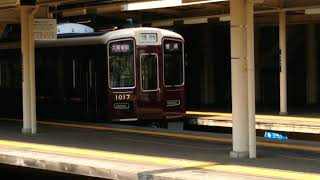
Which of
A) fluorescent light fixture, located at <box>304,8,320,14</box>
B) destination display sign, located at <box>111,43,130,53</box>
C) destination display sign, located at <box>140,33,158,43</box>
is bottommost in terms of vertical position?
destination display sign, located at <box>111,43,130,53</box>

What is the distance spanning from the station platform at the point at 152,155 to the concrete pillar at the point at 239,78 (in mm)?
345

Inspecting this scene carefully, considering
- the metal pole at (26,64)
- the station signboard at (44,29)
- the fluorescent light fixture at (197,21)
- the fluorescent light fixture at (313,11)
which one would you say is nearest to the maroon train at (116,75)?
the station signboard at (44,29)

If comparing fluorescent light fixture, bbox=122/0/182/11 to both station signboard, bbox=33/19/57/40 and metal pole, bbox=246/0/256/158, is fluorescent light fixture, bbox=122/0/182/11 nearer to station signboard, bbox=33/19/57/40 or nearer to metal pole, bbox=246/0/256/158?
station signboard, bbox=33/19/57/40

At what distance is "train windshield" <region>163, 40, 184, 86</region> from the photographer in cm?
1720

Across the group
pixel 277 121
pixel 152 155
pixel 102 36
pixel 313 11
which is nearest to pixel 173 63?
pixel 102 36

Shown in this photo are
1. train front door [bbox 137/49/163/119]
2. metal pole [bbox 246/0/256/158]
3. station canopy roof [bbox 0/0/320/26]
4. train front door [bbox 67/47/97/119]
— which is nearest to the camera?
metal pole [bbox 246/0/256/158]

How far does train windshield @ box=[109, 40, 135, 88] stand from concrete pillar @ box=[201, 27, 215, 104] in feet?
32.6

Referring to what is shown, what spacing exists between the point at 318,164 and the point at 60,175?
4736 millimetres

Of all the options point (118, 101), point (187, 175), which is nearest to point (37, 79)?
point (118, 101)

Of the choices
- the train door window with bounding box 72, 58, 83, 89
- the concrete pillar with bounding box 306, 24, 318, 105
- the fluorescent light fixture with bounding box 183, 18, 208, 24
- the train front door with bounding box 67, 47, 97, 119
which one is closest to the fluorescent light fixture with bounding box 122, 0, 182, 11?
the train front door with bounding box 67, 47, 97, 119

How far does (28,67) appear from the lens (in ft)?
44.9

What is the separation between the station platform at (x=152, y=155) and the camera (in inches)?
326

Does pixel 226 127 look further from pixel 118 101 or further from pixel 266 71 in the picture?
pixel 266 71

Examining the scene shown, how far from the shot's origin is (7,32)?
19.8 metres
